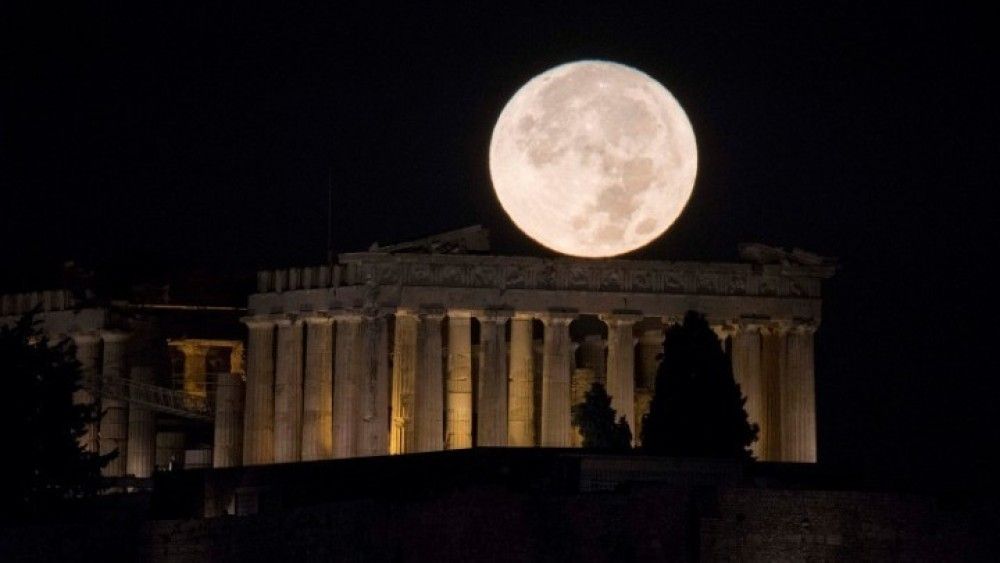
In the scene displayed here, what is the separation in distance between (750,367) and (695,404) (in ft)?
63.7

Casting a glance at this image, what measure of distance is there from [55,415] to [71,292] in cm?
3351

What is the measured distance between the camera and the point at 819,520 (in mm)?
84312

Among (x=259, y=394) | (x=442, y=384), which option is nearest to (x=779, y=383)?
(x=442, y=384)

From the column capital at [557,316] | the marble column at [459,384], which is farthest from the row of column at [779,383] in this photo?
the marble column at [459,384]

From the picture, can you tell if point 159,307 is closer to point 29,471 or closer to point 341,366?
point 341,366

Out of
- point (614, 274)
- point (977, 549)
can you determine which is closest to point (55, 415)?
point (977, 549)

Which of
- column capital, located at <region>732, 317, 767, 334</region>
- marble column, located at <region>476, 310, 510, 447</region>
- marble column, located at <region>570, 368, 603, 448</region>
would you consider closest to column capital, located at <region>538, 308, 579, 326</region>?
marble column, located at <region>476, 310, 510, 447</region>

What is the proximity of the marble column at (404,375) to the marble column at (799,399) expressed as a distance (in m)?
12.6

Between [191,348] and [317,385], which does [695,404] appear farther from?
[191,348]

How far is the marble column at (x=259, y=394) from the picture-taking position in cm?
11975

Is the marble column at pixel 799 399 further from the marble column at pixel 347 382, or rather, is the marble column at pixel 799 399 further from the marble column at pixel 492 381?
the marble column at pixel 347 382

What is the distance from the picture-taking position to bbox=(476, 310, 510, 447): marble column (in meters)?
117

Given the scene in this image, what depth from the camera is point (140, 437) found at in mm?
121750

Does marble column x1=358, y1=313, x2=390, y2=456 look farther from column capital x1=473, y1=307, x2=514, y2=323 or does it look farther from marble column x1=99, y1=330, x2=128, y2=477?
marble column x1=99, y1=330, x2=128, y2=477
